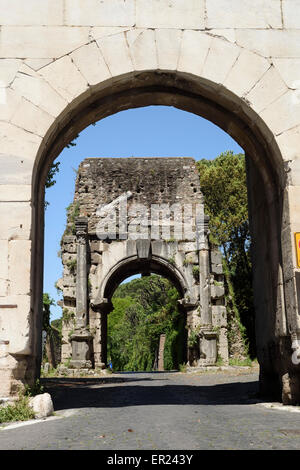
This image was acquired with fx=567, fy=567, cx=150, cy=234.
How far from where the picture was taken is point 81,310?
59.9ft

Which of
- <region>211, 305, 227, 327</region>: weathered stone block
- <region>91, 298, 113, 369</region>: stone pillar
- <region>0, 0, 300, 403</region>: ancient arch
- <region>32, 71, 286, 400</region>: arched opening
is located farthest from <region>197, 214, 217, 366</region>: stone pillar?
<region>0, 0, 300, 403</region>: ancient arch

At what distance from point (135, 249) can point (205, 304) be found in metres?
2.98

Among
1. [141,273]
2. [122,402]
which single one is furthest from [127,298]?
[122,402]

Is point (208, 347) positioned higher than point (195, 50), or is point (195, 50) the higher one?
point (195, 50)

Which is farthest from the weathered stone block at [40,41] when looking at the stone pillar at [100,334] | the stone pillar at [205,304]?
the stone pillar at [205,304]

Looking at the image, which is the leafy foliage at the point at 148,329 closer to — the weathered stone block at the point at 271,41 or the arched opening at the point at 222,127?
the arched opening at the point at 222,127

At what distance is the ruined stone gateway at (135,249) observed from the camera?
18359mm

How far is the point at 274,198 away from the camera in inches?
251

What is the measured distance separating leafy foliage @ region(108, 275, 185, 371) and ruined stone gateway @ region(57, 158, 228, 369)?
13.8ft

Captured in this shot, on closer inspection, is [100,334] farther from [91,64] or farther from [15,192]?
[91,64]

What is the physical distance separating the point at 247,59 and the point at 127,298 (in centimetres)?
4314

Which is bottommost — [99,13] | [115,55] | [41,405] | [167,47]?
[41,405]

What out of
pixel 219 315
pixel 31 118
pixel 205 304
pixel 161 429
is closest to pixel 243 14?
pixel 31 118

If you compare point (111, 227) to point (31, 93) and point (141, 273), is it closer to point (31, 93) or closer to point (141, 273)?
point (141, 273)
